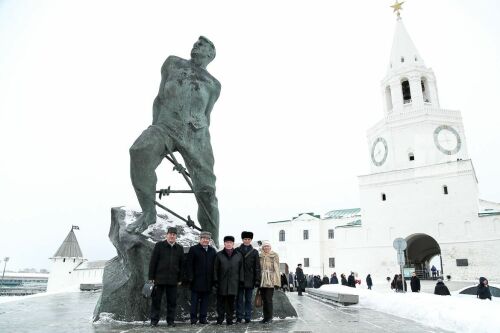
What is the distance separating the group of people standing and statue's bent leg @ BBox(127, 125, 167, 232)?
879mm

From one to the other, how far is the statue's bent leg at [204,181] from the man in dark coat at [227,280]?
0.91 m

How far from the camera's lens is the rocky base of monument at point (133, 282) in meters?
5.06

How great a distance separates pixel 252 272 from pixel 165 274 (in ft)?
4.56

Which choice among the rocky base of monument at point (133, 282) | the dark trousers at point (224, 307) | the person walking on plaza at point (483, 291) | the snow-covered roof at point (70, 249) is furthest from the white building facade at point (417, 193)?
the dark trousers at point (224, 307)

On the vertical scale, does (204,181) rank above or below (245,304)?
above

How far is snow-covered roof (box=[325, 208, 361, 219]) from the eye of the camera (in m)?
46.7

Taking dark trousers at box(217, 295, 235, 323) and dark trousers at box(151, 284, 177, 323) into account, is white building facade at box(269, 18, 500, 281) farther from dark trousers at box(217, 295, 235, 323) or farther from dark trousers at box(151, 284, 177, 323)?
dark trousers at box(151, 284, 177, 323)

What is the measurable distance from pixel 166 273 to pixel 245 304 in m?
1.38

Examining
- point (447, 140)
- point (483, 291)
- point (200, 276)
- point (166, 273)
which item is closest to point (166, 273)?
point (166, 273)

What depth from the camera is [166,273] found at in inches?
197

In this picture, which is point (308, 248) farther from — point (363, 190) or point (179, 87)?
point (179, 87)

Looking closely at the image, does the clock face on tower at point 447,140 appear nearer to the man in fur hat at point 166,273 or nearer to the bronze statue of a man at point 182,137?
the bronze statue of a man at point 182,137

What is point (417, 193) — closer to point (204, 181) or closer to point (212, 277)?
point (204, 181)

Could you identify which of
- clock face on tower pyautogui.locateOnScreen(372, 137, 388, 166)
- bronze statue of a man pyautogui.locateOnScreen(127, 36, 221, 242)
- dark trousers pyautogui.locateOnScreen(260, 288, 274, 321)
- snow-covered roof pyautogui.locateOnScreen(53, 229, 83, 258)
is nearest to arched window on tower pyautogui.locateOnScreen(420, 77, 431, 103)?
clock face on tower pyautogui.locateOnScreen(372, 137, 388, 166)
